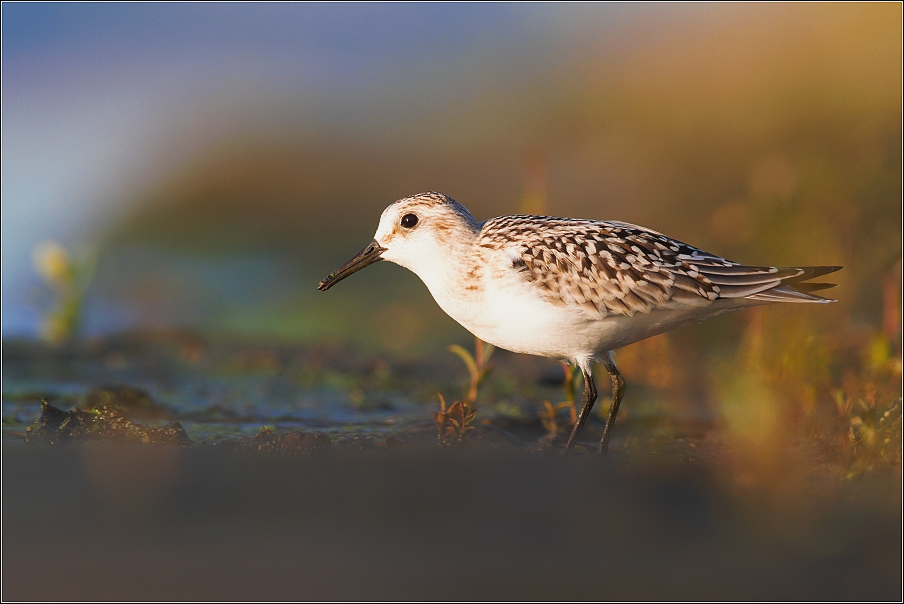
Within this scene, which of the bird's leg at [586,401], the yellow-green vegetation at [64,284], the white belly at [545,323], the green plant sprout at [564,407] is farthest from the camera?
the yellow-green vegetation at [64,284]

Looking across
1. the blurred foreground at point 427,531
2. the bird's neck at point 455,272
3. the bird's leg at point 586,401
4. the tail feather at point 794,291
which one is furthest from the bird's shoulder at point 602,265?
the blurred foreground at point 427,531

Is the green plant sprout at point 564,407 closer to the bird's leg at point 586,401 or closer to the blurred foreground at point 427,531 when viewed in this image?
the bird's leg at point 586,401

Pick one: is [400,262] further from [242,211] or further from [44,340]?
[242,211]

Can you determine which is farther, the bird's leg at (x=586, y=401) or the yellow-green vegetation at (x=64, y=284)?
the yellow-green vegetation at (x=64, y=284)

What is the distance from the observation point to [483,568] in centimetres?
355

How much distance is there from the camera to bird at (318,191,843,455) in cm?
564

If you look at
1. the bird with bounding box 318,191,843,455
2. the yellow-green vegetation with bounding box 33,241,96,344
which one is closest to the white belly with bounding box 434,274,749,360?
the bird with bounding box 318,191,843,455

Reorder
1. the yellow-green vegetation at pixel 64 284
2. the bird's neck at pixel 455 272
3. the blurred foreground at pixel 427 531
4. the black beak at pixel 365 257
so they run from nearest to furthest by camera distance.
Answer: the blurred foreground at pixel 427 531, the bird's neck at pixel 455 272, the black beak at pixel 365 257, the yellow-green vegetation at pixel 64 284

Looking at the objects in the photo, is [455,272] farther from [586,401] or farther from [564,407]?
[564,407]

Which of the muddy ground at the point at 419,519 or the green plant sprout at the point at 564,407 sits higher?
the green plant sprout at the point at 564,407

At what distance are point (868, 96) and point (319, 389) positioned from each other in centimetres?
950

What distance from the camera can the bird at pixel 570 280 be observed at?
5.64 m

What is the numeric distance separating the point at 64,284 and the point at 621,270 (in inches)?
216

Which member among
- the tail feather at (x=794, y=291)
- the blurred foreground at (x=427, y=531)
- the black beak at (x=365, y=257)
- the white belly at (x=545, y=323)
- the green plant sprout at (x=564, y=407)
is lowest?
the blurred foreground at (x=427, y=531)
